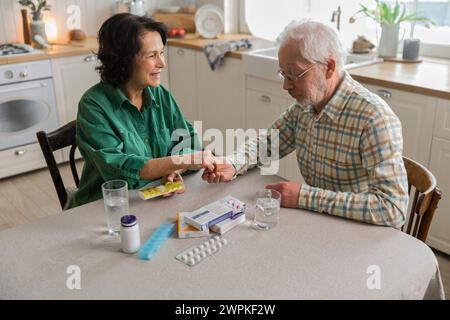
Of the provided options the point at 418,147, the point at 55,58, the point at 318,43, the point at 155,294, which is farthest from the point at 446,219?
the point at 55,58

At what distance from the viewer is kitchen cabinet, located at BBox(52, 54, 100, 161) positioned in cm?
337

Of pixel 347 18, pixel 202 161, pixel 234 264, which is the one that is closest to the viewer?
pixel 234 264

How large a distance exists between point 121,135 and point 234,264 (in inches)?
27.8

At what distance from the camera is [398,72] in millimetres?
2516

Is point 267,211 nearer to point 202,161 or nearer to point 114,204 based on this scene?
point 202,161

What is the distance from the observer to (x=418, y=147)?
7.52ft

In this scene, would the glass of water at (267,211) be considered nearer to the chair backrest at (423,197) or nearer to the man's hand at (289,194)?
the man's hand at (289,194)

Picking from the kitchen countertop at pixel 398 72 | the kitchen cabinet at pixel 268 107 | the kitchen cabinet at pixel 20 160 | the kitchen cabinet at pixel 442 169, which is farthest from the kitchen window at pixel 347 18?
the kitchen cabinet at pixel 20 160

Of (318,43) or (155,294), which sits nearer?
(155,294)

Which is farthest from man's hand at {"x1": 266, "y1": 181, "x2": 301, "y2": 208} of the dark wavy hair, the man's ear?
the dark wavy hair

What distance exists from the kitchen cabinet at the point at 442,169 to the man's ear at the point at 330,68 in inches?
38.4

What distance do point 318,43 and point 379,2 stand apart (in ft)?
5.93

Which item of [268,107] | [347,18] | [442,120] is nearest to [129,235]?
[442,120]

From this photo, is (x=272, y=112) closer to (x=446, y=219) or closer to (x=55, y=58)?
(x=446, y=219)
